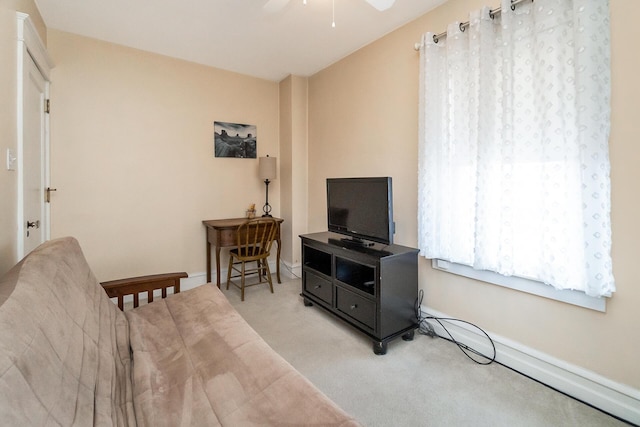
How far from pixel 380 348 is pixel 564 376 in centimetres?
107

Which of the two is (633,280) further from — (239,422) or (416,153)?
(239,422)

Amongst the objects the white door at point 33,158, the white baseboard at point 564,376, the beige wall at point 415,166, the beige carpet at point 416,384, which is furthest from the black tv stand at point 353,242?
the white door at point 33,158

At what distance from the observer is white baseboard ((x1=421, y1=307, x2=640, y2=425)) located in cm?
154

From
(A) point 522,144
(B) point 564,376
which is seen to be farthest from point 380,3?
(B) point 564,376

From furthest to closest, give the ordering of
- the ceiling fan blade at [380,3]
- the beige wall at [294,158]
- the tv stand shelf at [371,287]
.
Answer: the beige wall at [294,158], the tv stand shelf at [371,287], the ceiling fan blade at [380,3]

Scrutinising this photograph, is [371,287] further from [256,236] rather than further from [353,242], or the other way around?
[256,236]

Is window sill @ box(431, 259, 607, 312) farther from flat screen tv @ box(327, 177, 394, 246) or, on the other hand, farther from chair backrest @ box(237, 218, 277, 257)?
chair backrest @ box(237, 218, 277, 257)

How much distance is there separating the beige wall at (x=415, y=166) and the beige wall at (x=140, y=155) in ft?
3.70

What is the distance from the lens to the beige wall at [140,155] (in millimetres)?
2824

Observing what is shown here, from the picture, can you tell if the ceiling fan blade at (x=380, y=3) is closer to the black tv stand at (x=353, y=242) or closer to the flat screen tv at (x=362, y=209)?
the flat screen tv at (x=362, y=209)

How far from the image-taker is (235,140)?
3.74m

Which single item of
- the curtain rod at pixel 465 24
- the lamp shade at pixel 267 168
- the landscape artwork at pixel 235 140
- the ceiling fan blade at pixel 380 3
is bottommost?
the lamp shade at pixel 267 168

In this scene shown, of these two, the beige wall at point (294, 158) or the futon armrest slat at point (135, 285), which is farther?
the beige wall at point (294, 158)

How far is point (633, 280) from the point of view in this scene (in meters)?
1.51
